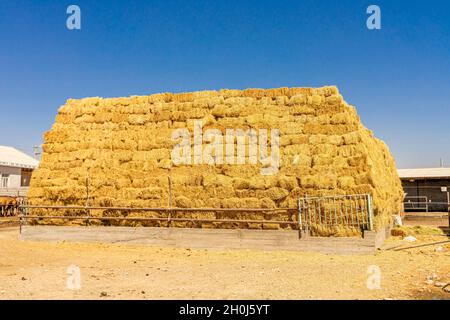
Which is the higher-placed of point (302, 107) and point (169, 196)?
point (302, 107)

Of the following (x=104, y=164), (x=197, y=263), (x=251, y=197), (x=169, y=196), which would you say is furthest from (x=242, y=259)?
(x=104, y=164)

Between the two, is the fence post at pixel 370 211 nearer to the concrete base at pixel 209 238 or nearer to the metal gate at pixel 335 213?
the metal gate at pixel 335 213

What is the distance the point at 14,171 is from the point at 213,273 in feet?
99.4

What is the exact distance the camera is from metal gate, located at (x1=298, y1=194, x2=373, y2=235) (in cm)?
1120

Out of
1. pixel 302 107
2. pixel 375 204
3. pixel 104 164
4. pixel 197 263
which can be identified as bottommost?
pixel 197 263

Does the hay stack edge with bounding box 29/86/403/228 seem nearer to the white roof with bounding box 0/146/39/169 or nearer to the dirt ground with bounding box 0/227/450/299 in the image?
the dirt ground with bounding box 0/227/450/299

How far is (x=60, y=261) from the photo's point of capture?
10398mm

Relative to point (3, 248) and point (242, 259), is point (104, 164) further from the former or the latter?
point (242, 259)

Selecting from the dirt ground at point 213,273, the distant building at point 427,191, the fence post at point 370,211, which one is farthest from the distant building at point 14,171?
the distant building at point 427,191

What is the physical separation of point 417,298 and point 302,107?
287 inches

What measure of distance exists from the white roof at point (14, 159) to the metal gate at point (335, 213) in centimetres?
2804

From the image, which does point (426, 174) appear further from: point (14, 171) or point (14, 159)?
point (14, 159)

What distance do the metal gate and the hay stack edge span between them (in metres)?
0.24
